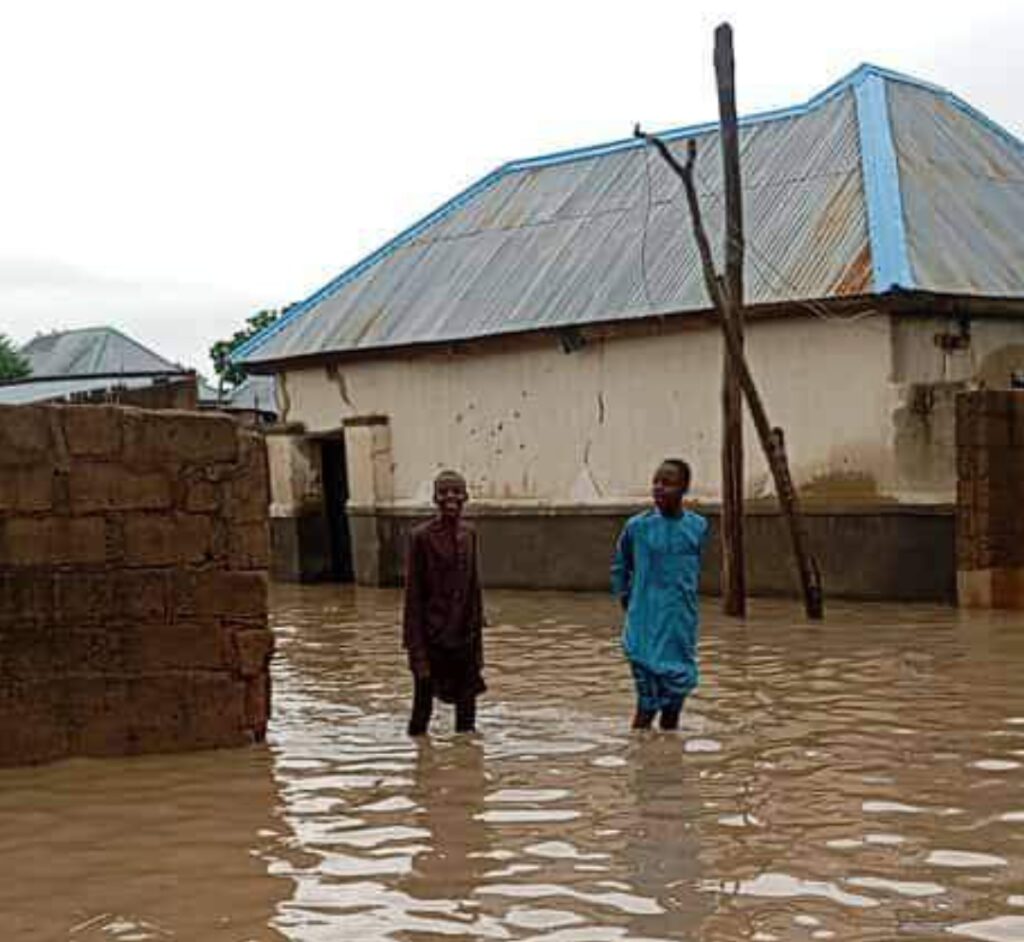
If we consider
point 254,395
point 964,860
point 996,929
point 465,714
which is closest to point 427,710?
point 465,714

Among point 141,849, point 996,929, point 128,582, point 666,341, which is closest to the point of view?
Answer: point 996,929

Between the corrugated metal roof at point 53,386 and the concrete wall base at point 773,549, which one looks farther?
the corrugated metal roof at point 53,386

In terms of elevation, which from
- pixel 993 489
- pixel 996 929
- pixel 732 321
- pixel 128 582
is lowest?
pixel 996 929

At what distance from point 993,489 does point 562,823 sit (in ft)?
31.8

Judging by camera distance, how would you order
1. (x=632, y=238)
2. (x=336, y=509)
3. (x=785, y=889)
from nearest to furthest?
1. (x=785, y=889)
2. (x=632, y=238)
3. (x=336, y=509)

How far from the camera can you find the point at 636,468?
1952 centimetres

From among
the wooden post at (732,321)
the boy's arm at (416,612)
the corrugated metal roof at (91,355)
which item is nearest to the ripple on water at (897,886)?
the boy's arm at (416,612)

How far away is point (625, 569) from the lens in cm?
932

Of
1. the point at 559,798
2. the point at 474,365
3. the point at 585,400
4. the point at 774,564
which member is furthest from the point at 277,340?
Answer: the point at 559,798

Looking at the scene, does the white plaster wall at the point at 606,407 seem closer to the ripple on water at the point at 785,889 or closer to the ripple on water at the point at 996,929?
the ripple on water at the point at 785,889

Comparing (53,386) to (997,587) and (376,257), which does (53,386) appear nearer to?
(376,257)

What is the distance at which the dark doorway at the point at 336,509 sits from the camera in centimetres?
2392

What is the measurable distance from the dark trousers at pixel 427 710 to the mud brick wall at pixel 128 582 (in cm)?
80

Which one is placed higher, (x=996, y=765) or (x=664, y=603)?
(x=664, y=603)
